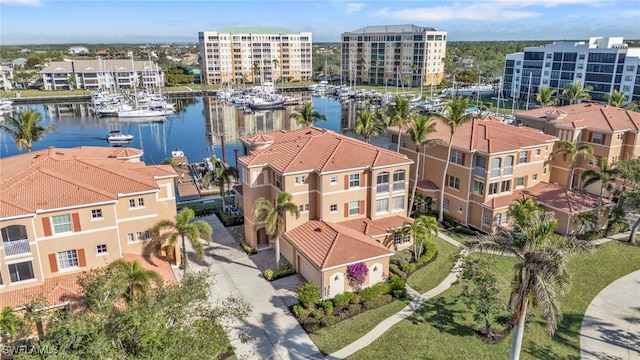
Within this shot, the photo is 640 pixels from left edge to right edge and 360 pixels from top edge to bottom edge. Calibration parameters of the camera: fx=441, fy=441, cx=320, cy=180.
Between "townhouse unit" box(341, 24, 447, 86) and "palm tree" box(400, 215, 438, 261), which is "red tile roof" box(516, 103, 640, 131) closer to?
"palm tree" box(400, 215, 438, 261)

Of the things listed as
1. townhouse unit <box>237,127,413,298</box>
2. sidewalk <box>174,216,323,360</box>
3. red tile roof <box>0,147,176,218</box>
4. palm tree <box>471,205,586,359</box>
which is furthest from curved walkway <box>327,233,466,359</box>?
red tile roof <box>0,147,176,218</box>

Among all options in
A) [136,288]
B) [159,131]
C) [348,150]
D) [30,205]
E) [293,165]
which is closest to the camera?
[136,288]

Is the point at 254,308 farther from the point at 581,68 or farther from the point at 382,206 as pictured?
the point at 581,68

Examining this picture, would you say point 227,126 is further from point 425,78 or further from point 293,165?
point 425,78

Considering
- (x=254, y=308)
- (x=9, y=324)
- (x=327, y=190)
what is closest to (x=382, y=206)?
(x=327, y=190)

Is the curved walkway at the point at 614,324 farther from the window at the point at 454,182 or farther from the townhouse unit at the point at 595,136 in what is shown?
the townhouse unit at the point at 595,136

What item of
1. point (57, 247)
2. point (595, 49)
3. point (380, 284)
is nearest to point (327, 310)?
point (380, 284)
